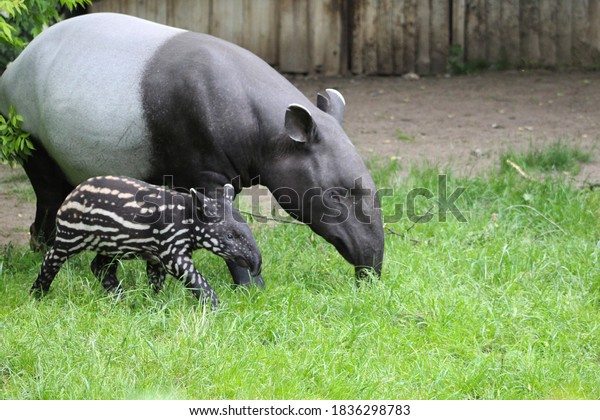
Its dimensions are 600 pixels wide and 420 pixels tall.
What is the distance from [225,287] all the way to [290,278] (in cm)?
48

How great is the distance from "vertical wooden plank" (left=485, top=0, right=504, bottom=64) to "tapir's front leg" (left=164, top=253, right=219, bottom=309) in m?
8.00

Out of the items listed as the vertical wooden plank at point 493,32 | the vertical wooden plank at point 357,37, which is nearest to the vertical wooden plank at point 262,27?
the vertical wooden plank at point 357,37

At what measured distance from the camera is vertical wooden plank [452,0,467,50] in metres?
12.3

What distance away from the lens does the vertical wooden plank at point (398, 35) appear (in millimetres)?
12438

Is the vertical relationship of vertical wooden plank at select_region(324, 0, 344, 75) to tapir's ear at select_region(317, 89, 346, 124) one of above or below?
below

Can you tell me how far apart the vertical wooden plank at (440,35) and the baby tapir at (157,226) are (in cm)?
769

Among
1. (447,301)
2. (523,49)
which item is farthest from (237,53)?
(523,49)

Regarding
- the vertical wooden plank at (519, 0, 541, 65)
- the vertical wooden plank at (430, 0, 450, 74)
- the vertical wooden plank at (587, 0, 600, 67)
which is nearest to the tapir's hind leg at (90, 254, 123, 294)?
the vertical wooden plank at (430, 0, 450, 74)

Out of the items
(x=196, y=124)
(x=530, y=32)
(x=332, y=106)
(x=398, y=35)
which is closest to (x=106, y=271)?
(x=196, y=124)

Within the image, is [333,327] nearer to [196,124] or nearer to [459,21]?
[196,124]

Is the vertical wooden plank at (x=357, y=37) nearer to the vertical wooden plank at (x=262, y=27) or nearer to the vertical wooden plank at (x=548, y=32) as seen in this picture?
the vertical wooden plank at (x=262, y=27)

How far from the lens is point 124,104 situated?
596 cm

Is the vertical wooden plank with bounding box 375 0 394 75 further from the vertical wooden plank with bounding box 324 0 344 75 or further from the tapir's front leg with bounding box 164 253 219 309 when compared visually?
the tapir's front leg with bounding box 164 253 219 309

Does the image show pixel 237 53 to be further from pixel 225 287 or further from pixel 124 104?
pixel 225 287
